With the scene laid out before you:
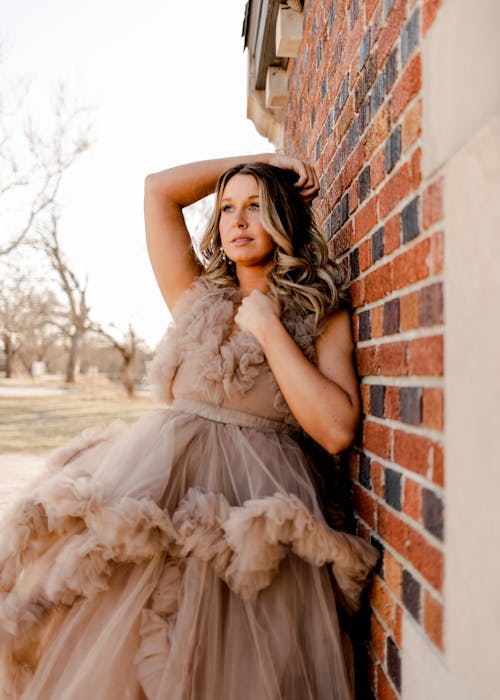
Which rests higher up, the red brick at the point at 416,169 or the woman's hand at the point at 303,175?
the woman's hand at the point at 303,175

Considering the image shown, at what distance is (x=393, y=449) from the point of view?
160 centimetres

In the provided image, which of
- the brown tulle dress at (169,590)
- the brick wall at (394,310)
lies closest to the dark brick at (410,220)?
the brick wall at (394,310)

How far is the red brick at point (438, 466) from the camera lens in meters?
1.24

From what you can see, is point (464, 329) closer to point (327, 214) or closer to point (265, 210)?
point (265, 210)

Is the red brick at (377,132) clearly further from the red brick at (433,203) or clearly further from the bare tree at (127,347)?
the bare tree at (127,347)

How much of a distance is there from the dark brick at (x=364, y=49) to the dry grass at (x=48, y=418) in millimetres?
6508

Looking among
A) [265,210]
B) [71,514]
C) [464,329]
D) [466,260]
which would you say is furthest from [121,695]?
[265,210]

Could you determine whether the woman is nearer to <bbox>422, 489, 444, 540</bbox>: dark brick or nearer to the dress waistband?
the dress waistband

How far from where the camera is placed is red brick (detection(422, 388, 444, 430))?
1247 millimetres

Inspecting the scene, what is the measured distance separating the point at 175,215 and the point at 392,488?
1583 millimetres

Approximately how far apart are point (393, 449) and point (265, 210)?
1.17 meters

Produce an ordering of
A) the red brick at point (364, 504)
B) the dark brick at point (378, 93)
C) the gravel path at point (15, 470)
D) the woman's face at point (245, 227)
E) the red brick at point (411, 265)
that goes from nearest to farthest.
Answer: the red brick at point (411, 265)
the dark brick at point (378, 93)
the red brick at point (364, 504)
the woman's face at point (245, 227)
the gravel path at point (15, 470)

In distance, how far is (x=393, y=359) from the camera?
1598 mm

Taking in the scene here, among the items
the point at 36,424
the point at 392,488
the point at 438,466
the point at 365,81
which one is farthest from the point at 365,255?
the point at 36,424
